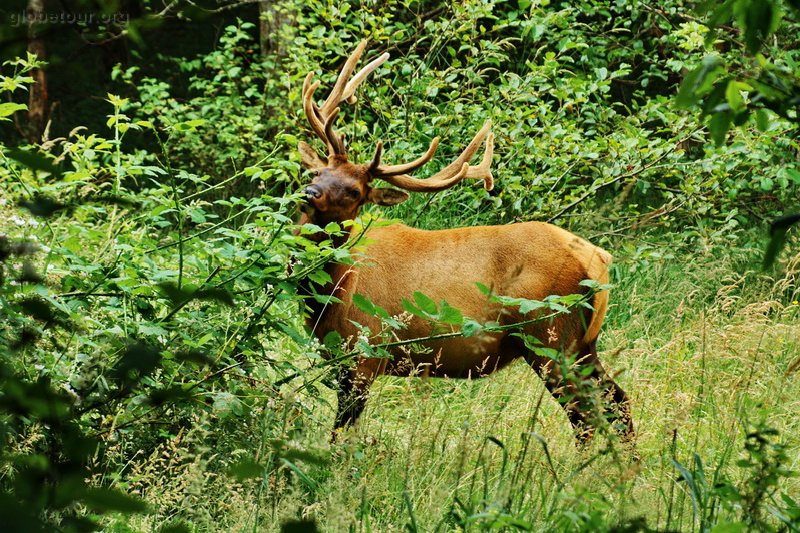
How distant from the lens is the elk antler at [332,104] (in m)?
5.71

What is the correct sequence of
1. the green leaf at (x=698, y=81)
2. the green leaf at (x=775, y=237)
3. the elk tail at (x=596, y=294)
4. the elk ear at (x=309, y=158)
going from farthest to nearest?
the elk ear at (x=309, y=158)
the elk tail at (x=596, y=294)
the green leaf at (x=698, y=81)
the green leaf at (x=775, y=237)

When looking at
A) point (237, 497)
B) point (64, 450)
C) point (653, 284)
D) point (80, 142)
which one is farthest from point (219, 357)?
point (653, 284)

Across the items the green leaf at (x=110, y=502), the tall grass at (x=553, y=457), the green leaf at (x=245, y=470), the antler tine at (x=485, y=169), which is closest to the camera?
the green leaf at (x=110, y=502)

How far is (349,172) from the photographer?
5469mm

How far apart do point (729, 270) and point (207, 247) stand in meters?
4.32

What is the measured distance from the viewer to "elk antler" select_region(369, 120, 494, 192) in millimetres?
5630

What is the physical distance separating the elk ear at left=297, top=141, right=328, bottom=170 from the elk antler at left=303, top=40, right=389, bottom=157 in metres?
0.08

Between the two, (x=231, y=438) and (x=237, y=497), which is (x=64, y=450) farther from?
(x=231, y=438)

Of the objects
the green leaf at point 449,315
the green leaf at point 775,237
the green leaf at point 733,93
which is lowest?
the green leaf at point 449,315

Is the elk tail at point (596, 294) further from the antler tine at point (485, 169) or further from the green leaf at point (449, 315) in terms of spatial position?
the green leaf at point (449, 315)

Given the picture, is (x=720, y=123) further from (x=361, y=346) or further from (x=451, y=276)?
(x=451, y=276)

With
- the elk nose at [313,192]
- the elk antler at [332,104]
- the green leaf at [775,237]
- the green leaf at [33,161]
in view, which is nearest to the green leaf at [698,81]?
the green leaf at [775,237]

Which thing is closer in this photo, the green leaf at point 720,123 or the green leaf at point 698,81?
the green leaf at point 698,81

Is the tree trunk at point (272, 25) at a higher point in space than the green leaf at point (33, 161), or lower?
lower
